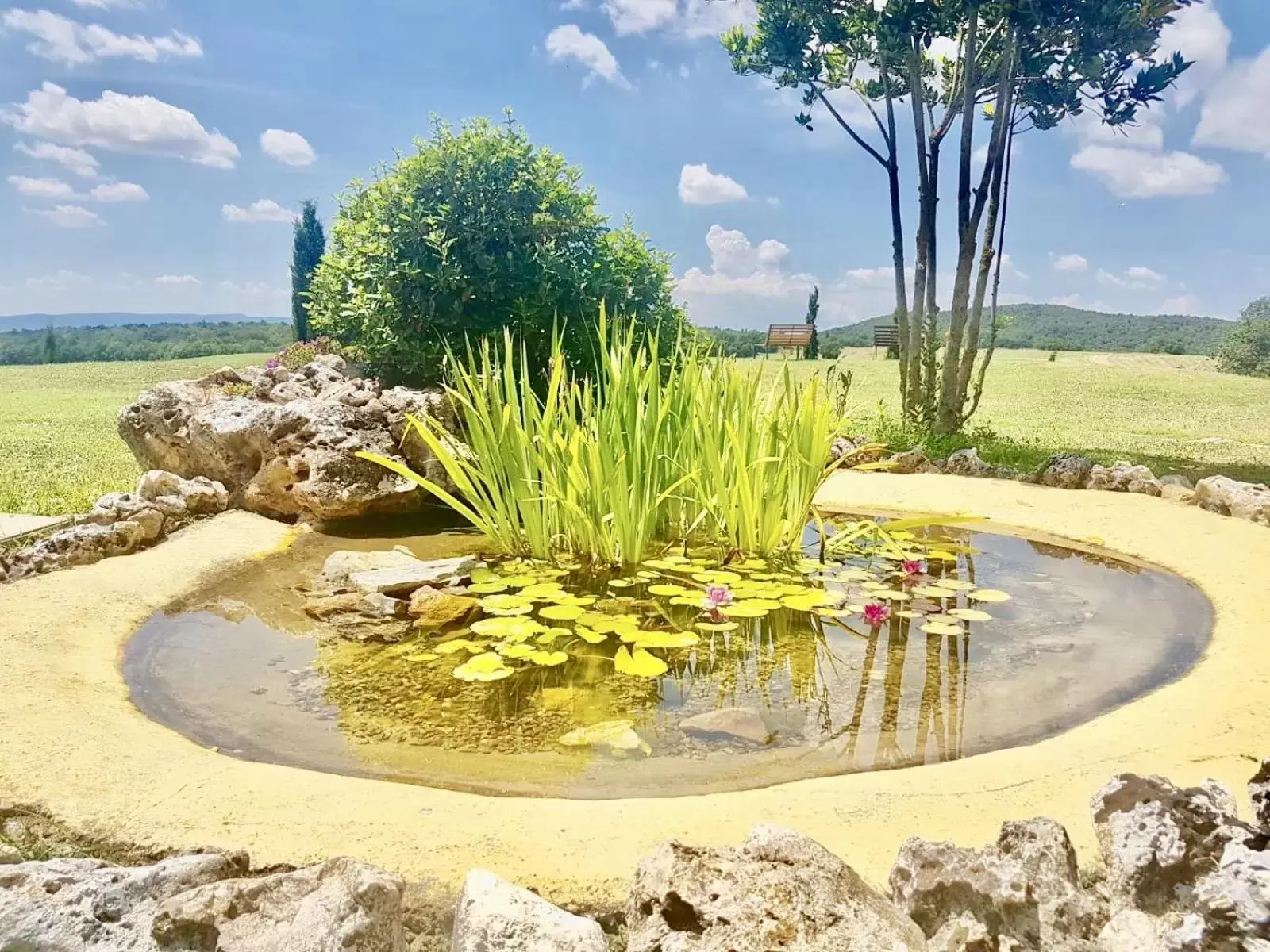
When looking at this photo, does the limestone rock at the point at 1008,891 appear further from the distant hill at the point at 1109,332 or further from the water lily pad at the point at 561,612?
the distant hill at the point at 1109,332

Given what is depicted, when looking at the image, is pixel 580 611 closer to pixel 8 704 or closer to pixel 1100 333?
pixel 8 704

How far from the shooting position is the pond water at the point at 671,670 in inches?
69.8

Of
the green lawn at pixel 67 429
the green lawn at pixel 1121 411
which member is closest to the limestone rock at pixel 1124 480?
the green lawn at pixel 1121 411

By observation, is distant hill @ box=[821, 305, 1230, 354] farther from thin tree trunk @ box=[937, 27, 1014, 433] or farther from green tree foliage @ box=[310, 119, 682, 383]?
green tree foliage @ box=[310, 119, 682, 383]

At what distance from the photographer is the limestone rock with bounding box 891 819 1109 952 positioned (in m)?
1.14

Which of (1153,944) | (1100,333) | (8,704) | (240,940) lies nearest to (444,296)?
(8,704)

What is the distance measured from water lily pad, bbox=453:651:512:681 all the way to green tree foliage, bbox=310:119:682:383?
263 centimetres

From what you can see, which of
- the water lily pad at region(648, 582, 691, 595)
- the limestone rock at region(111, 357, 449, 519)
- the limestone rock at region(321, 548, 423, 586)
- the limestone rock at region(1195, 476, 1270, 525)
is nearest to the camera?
the water lily pad at region(648, 582, 691, 595)

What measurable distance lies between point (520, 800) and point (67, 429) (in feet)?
20.1

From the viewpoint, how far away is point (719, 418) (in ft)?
10.1

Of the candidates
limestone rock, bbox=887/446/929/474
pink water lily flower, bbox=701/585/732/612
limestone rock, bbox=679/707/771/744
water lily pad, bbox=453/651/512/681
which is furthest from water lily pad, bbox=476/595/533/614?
limestone rock, bbox=887/446/929/474

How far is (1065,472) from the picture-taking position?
182 inches

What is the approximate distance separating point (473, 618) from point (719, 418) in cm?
105

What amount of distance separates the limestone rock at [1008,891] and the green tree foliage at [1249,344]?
1044cm
